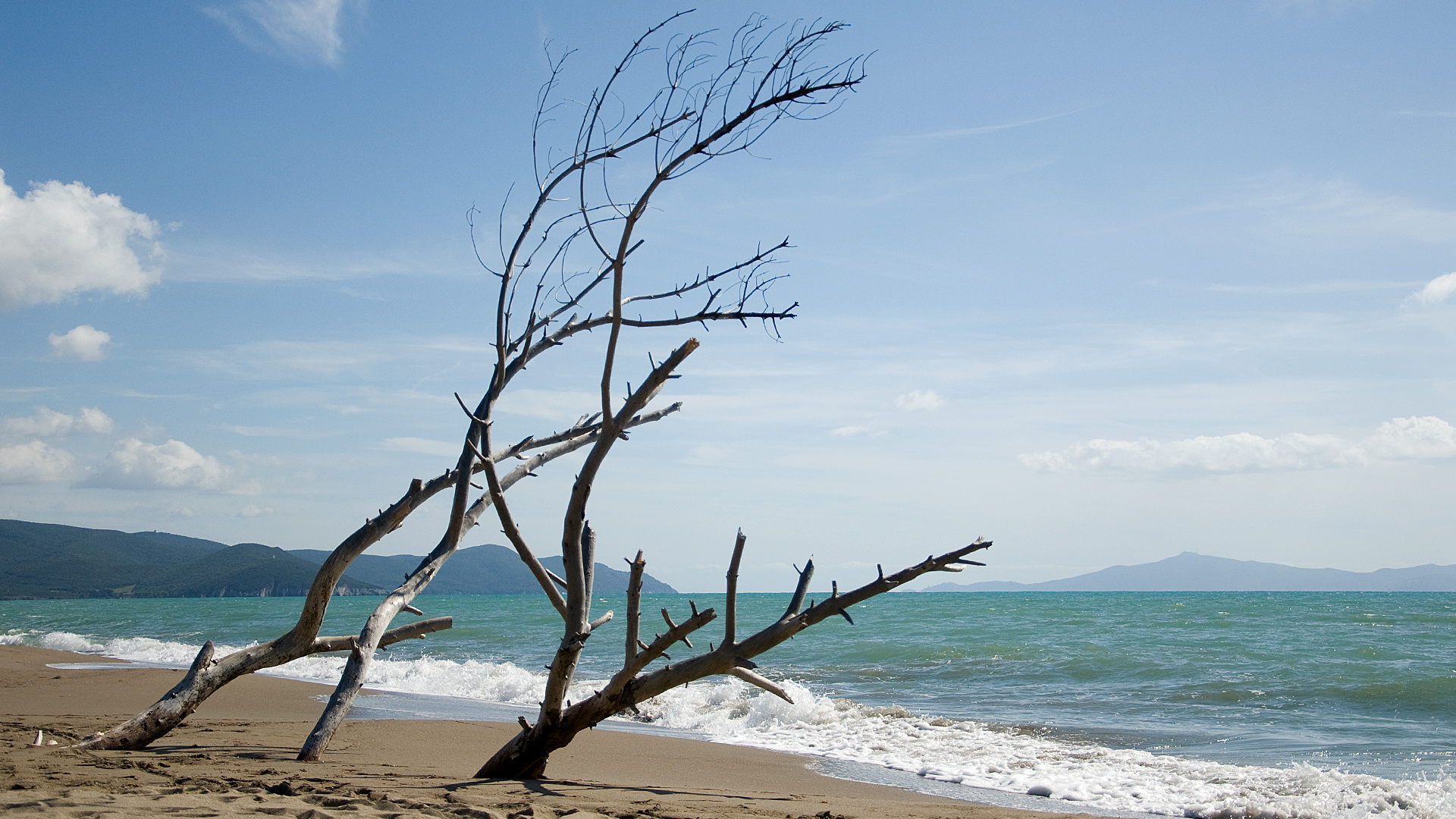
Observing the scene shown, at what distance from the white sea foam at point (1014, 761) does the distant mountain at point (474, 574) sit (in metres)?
130

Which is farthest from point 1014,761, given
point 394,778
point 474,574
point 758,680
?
point 474,574

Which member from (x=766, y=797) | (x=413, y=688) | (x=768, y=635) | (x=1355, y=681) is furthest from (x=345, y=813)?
(x=1355, y=681)

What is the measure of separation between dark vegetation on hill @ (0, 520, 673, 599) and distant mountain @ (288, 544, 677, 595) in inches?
13.4

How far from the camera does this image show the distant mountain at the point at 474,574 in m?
149

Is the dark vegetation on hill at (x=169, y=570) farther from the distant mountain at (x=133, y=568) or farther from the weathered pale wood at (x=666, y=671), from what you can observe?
the weathered pale wood at (x=666, y=671)

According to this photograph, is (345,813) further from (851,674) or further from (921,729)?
(851,674)

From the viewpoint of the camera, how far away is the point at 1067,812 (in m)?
5.74

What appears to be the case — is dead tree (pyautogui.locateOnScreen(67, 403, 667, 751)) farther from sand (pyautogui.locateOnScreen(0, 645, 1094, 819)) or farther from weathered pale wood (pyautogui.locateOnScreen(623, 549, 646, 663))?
weathered pale wood (pyautogui.locateOnScreen(623, 549, 646, 663))

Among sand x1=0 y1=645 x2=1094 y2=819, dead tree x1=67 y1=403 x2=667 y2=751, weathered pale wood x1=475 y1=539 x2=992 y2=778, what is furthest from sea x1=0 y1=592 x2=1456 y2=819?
dead tree x1=67 y1=403 x2=667 y2=751

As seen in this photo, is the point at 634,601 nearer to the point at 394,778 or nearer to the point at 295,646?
the point at 394,778

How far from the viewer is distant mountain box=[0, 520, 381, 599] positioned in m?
113

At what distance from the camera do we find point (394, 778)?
498cm

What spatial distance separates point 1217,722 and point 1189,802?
14.5ft

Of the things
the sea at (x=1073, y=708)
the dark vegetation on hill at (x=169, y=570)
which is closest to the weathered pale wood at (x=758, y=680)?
the sea at (x=1073, y=708)
